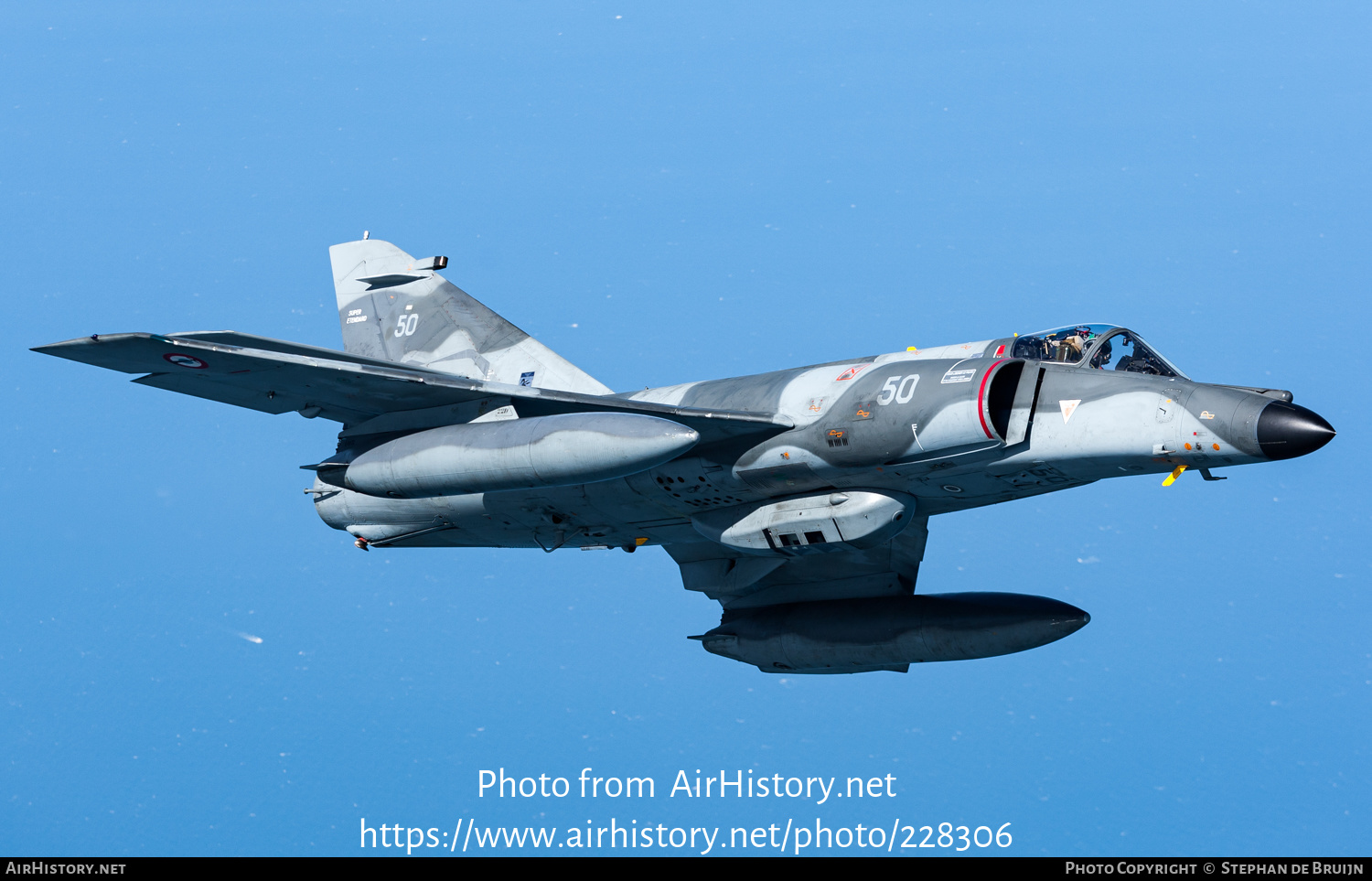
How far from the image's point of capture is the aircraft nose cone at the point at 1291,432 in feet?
38.5

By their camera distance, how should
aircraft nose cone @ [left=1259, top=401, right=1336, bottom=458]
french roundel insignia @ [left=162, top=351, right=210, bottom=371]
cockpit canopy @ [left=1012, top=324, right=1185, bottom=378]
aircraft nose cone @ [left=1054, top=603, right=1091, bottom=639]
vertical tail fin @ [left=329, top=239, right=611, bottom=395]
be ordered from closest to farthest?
1. aircraft nose cone @ [left=1259, top=401, right=1336, bottom=458]
2. cockpit canopy @ [left=1012, top=324, right=1185, bottom=378]
3. french roundel insignia @ [left=162, top=351, right=210, bottom=371]
4. aircraft nose cone @ [left=1054, top=603, right=1091, bottom=639]
5. vertical tail fin @ [left=329, top=239, right=611, bottom=395]

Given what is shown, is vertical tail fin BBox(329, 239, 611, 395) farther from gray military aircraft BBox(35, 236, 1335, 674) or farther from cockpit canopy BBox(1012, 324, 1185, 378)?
cockpit canopy BBox(1012, 324, 1185, 378)

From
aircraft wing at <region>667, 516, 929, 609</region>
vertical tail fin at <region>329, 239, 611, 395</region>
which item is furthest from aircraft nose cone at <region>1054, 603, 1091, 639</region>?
vertical tail fin at <region>329, 239, 611, 395</region>

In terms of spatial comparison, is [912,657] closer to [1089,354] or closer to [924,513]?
[924,513]

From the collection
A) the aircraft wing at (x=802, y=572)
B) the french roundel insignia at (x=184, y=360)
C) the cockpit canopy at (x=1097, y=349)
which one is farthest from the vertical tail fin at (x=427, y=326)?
the cockpit canopy at (x=1097, y=349)

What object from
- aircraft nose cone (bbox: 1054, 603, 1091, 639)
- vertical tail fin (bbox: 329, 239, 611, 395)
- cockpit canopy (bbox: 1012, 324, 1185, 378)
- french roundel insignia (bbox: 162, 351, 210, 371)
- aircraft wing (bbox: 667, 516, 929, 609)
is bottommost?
aircraft nose cone (bbox: 1054, 603, 1091, 639)

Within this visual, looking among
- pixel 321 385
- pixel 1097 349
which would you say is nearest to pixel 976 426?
pixel 1097 349

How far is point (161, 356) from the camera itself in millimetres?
13641

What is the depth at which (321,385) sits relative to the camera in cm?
1449

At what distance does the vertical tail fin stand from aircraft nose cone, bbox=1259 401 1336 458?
7381 millimetres

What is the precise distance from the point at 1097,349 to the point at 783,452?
2.82 metres

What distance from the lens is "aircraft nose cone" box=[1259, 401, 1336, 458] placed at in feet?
38.5

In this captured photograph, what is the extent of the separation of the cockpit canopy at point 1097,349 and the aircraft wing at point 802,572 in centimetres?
351

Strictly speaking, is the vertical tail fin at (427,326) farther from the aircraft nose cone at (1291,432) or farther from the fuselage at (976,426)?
the aircraft nose cone at (1291,432)
